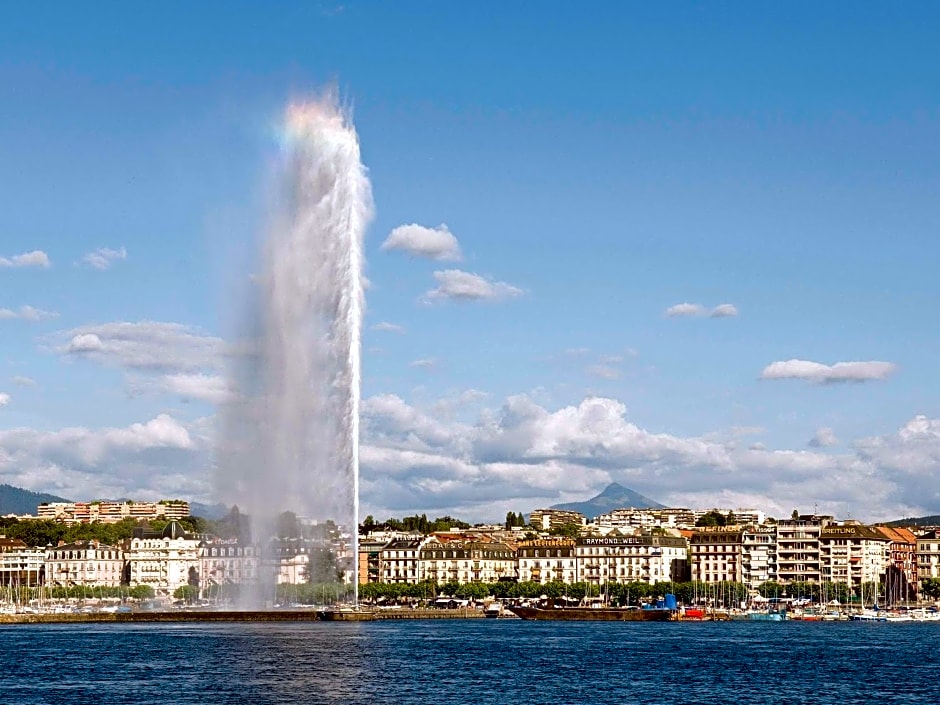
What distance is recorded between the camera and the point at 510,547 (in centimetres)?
18338

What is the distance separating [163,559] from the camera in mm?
177625

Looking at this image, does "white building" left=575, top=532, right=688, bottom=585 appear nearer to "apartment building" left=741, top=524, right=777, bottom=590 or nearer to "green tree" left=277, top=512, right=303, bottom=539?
"apartment building" left=741, top=524, right=777, bottom=590

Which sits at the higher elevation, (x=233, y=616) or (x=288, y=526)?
(x=288, y=526)

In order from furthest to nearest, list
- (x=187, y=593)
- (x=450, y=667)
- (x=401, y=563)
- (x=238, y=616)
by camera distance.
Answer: (x=401, y=563), (x=187, y=593), (x=238, y=616), (x=450, y=667)

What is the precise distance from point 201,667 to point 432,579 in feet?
370

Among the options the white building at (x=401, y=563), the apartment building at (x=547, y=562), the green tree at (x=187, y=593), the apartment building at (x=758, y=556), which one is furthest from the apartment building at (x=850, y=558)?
the green tree at (x=187, y=593)

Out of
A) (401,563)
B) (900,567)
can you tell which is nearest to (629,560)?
(401,563)

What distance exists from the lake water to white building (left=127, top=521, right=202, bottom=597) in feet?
249

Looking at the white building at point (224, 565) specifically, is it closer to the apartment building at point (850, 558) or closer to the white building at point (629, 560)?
the white building at point (629, 560)

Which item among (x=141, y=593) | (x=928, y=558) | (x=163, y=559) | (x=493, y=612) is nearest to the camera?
(x=493, y=612)

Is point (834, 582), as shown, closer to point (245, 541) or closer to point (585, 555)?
point (585, 555)

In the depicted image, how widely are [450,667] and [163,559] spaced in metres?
119

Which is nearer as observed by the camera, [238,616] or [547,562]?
[238,616]

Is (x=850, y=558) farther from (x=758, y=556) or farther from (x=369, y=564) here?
(x=369, y=564)
